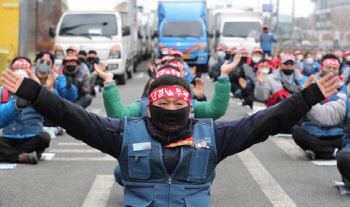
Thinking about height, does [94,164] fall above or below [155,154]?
below

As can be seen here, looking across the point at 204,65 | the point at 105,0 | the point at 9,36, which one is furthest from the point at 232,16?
the point at 9,36

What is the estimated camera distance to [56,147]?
10.0 m

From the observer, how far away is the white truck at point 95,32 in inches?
816

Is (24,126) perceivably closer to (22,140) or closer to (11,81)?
(22,140)

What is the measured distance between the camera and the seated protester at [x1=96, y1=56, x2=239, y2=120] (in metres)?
5.72

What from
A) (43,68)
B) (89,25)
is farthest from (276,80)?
(89,25)

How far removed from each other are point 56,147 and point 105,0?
12836mm

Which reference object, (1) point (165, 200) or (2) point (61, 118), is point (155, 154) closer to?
(1) point (165, 200)

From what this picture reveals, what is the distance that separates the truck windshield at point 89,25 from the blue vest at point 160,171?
1705 cm

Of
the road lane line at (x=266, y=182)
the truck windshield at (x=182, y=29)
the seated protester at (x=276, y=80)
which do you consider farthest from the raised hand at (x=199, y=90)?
the truck windshield at (x=182, y=29)

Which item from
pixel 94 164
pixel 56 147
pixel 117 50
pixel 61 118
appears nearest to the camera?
pixel 61 118

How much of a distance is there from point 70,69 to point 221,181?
6097mm

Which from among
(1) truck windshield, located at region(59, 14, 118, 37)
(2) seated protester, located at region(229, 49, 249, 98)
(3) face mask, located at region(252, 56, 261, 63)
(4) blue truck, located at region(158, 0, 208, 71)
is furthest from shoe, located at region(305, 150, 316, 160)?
(4) blue truck, located at region(158, 0, 208, 71)

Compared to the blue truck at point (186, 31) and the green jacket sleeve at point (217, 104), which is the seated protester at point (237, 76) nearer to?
the green jacket sleeve at point (217, 104)
